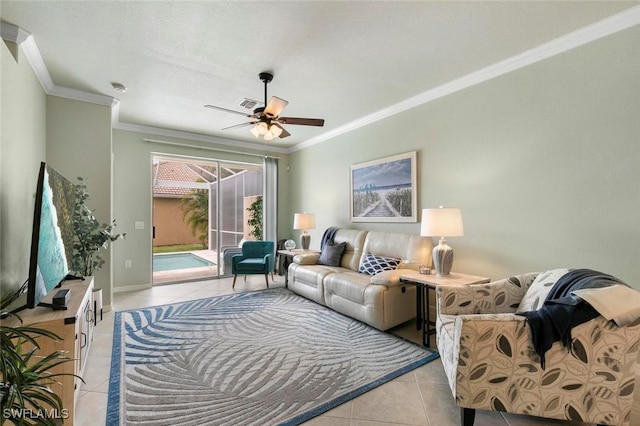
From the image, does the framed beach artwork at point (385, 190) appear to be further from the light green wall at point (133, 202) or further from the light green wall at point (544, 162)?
the light green wall at point (133, 202)

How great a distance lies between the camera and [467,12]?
2154 mm

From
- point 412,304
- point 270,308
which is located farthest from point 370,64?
point 270,308

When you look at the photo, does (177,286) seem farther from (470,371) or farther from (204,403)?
(470,371)

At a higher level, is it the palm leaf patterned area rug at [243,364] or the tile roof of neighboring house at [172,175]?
the tile roof of neighboring house at [172,175]

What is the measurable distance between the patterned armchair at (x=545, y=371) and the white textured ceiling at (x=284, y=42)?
2.15 m

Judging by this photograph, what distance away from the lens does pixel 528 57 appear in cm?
271

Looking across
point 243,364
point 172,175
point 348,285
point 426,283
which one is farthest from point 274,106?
point 172,175

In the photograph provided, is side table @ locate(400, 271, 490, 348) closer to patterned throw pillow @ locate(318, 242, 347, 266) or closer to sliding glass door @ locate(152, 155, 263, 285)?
patterned throw pillow @ locate(318, 242, 347, 266)

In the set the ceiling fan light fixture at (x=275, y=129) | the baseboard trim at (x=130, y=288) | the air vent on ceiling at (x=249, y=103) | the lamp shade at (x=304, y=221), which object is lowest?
the baseboard trim at (x=130, y=288)

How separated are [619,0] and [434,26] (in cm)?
121

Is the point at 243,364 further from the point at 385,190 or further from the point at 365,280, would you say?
the point at 385,190

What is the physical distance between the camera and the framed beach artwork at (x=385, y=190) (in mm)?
3809

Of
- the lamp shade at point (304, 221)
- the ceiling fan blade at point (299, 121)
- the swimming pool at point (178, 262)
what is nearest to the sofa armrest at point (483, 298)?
the ceiling fan blade at point (299, 121)

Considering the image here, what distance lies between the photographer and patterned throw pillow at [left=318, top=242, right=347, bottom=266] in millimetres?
4309
